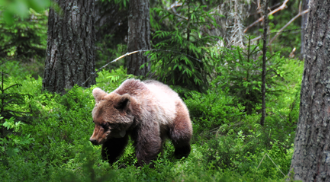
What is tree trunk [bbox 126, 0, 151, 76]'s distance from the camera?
9789mm

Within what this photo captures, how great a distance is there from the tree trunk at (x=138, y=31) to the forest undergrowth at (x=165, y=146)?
2.31 metres

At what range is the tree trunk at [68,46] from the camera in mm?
7395

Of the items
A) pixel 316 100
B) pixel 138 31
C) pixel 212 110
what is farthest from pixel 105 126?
pixel 138 31

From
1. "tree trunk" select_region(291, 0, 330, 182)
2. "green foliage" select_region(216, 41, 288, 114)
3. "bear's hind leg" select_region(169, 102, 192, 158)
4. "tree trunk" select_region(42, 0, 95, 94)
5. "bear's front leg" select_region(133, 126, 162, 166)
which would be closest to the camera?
"tree trunk" select_region(291, 0, 330, 182)

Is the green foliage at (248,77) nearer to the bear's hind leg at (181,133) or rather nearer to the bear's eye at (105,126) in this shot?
the bear's hind leg at (181,133)

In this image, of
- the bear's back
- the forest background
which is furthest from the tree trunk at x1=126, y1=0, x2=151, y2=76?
the bear's back

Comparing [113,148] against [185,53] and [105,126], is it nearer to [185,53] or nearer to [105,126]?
[105,126]

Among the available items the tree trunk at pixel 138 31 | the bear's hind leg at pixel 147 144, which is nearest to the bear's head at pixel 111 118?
the bear's hind leg at pixel 147 144

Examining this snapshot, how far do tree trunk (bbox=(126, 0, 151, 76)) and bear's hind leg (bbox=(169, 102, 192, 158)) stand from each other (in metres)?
5.27

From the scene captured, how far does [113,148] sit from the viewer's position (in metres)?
4.57

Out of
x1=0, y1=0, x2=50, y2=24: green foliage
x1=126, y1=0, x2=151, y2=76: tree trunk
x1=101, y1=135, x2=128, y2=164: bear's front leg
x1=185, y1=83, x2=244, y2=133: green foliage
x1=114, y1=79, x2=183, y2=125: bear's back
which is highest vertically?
x1=126, y1=0, x2=151, y2=76: tree trunk

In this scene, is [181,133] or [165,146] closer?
[181,133]

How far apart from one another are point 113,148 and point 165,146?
4.04ft

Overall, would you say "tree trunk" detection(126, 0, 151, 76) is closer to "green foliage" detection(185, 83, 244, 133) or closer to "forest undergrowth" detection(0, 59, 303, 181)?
"forest undergrowth" detection(0, 59, 303, 181)
